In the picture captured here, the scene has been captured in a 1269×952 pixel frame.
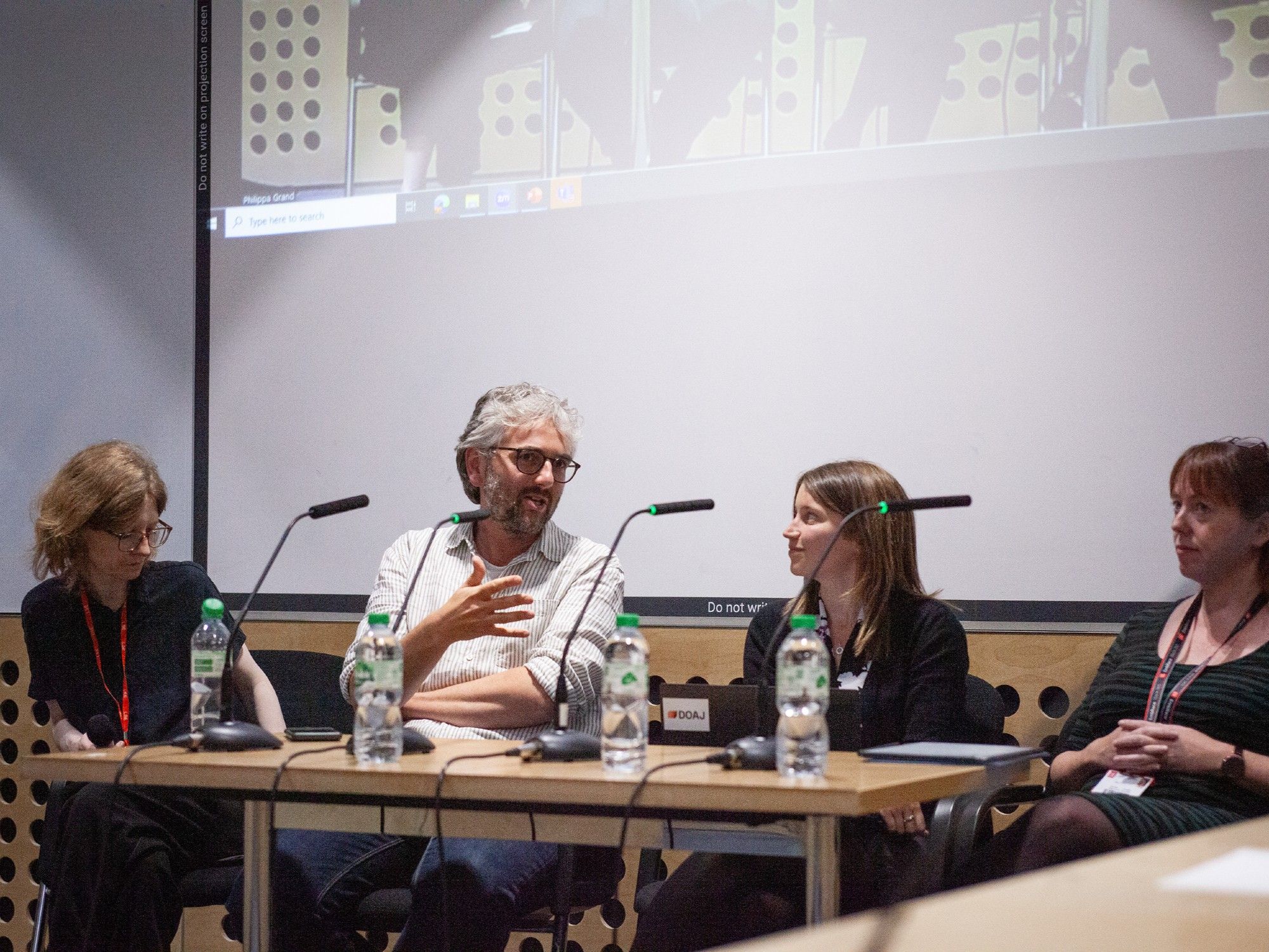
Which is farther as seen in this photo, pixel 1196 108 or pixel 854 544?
pixel 1196 108

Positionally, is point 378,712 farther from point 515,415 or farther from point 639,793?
point 515,415

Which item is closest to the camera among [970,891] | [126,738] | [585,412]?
[970,891]

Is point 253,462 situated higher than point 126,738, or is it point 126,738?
point 253,462

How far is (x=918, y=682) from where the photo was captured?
244 cm

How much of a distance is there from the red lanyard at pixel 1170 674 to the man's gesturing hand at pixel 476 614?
1.11 metres

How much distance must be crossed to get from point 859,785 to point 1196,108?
1.85m

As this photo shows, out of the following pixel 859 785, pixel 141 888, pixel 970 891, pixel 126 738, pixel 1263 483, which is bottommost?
pixel 141 888

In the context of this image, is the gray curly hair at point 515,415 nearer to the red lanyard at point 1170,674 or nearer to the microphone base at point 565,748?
the microphone base at point 565,748

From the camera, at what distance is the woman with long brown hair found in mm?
2125

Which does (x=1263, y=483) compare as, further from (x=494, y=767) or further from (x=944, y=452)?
(x=494, y=767)

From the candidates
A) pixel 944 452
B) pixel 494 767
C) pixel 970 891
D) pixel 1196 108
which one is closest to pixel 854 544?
pixel 944 452

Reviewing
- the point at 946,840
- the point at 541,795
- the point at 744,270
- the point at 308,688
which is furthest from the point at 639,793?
the point at 744,270

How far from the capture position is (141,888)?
2428mm

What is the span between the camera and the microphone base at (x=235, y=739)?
2.17 metres
